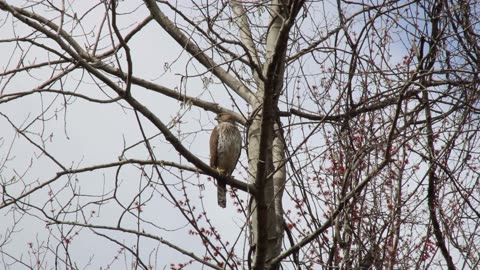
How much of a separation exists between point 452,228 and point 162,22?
2.73m

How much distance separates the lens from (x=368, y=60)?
3.98 meters

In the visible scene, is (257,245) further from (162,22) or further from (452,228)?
(162,22)

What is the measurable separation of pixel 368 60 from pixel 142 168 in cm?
173

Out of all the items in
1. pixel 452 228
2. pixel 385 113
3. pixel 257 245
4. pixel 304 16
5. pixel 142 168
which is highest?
pixel 304 16

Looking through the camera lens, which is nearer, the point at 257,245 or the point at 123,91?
the point at 123,91

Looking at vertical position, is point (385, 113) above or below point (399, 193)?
above

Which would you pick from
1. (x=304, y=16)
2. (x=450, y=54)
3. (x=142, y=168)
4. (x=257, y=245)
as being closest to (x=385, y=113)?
(x=450, y=54)

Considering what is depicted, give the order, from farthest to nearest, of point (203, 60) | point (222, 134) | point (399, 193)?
point (222, 134)
point (203, 60)
point (399, 193)

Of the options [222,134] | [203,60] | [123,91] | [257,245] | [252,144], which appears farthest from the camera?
[222,134]

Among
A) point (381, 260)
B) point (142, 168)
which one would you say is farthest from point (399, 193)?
point (142, 168)

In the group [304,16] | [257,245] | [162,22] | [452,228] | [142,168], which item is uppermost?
[162,22]

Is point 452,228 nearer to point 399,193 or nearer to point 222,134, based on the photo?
point 399,193

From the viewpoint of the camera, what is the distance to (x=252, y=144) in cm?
451

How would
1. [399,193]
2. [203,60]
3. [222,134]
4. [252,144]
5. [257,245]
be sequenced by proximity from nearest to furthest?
[257,245] < [399,193] < [252,144] < [203,60] < [222,134]
